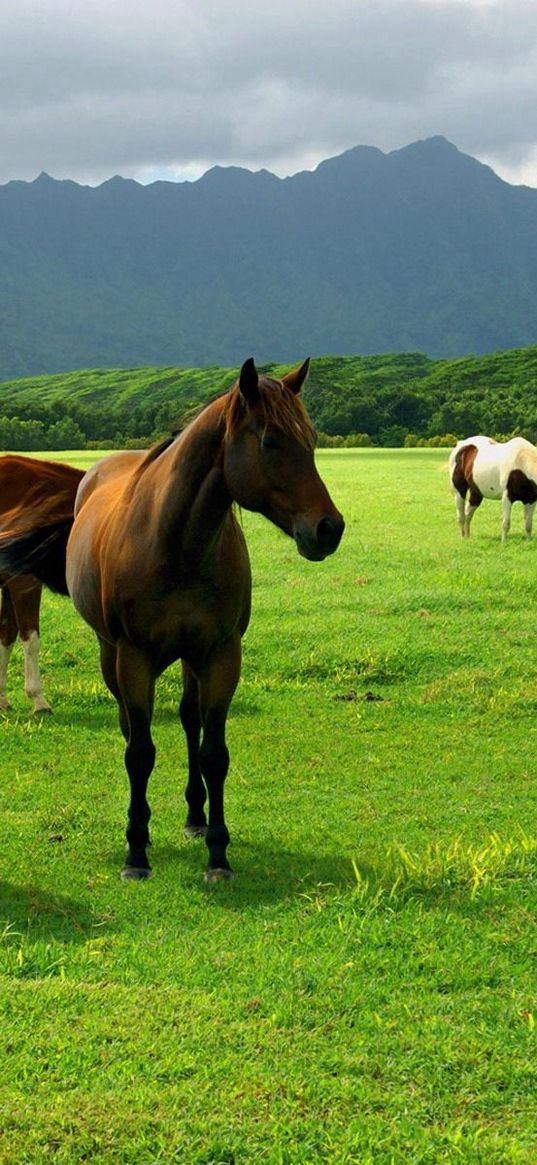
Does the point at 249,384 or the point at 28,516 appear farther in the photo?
the point at 28,516

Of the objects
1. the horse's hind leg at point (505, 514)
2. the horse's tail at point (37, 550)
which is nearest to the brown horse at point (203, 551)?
the horse's tail at point (37, 550)

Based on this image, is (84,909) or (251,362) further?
(84,909)

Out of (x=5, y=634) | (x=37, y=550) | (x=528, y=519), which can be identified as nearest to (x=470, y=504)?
(x=528, y=519)

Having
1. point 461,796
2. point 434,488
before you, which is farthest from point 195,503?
point 434,488

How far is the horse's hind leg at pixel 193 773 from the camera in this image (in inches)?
252

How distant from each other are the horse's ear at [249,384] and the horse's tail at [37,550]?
344 centimetres

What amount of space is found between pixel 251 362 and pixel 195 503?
1.03 metres

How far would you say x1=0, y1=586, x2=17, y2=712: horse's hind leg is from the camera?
9.69m

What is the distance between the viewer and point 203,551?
214 inches

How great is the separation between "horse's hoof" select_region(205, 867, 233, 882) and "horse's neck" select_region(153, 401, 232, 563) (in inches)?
61.9

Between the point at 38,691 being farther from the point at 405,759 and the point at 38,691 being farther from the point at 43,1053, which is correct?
the point at 43,1053

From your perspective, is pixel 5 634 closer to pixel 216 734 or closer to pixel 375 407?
pixel 216 734

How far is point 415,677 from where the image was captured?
35.2 ft

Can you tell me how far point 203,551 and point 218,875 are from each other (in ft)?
5.35
